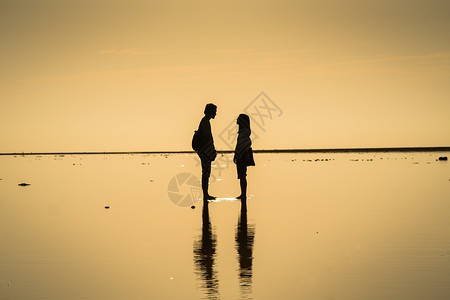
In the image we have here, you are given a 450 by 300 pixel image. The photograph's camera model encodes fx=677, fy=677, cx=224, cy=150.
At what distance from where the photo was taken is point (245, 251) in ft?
35.2

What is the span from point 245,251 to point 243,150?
929 centimetres

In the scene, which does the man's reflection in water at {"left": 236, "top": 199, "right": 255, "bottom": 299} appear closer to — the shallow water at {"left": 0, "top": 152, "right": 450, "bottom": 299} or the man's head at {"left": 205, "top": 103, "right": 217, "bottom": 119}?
the shallow water at {"left": 0, "top": 152, "right": 450, "bottom": 299}

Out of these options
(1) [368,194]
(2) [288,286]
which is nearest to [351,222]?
(2) [288,286]

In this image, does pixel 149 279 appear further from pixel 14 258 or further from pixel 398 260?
pixel 398 260

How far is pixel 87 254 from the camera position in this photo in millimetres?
10570

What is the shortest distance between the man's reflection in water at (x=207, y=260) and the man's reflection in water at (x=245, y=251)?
0.34m

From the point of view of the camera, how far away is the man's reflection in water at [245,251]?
8.14 m

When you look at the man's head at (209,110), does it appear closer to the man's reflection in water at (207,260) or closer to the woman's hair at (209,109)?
the woman's hair at (209,109)

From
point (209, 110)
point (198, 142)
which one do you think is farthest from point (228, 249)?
point (209, 110)

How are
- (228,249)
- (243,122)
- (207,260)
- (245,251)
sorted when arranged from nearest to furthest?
(207,260) → (245,251) → (228,249) → (243,122)

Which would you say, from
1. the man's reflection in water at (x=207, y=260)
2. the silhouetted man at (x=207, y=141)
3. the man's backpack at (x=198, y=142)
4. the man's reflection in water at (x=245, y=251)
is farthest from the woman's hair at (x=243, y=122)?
the man's reflection in water at (x=207, y=260)

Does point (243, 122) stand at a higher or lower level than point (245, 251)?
higher

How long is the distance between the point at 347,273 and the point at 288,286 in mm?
1102

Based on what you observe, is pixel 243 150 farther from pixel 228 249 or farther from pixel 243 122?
pixel 228 249
